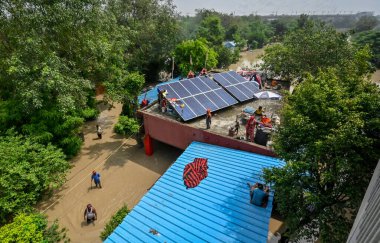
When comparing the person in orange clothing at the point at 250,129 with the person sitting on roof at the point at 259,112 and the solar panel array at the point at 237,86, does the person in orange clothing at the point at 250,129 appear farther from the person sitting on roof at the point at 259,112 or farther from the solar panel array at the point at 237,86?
the solar panel array at the point at 237,86

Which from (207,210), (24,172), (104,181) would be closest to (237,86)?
(207,210)

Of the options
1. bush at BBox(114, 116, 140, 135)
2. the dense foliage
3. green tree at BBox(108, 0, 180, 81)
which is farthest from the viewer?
green tree at BBox(108, 0, 180, 81)

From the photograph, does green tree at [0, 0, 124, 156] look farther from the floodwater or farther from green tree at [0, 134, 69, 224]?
the floodwater

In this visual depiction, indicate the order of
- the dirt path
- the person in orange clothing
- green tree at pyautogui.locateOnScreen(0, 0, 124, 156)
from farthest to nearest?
green tree at pyautogui.locateOnScreen(0, 0, 124, 156), the dirt path, the person in orange clothing

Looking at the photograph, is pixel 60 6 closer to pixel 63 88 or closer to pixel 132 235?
pixel 63 88

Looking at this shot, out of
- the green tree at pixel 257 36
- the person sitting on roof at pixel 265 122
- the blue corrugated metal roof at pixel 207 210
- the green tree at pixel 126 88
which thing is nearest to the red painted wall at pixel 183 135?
the blue corrugated metal roof at pixel 207 210

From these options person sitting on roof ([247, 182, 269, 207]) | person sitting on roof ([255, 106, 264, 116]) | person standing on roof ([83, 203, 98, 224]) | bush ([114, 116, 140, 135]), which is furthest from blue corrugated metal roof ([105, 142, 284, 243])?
bush ([114, 116, 140, 135])
